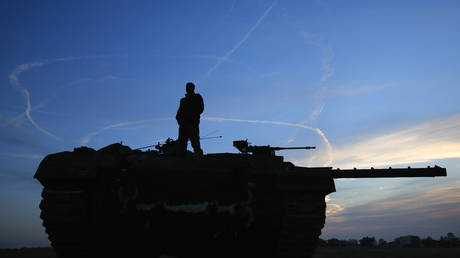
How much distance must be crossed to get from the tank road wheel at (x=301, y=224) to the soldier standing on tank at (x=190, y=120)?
283 cm

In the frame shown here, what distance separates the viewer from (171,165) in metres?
6.18

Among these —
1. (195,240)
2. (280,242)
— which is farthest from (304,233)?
(195,240)

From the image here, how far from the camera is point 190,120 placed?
8.62 m

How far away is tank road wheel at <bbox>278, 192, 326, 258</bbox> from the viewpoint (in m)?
6.46

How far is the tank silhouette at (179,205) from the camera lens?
221 inches

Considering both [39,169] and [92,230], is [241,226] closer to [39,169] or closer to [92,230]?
[92,230]

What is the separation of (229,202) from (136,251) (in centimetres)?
187

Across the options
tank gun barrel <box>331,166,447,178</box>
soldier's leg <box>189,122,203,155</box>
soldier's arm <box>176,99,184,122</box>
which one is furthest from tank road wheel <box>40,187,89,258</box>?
tank gun barrel <box>331,166,447,178</box>

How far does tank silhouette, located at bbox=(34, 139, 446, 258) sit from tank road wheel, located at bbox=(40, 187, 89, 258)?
0.02 meters

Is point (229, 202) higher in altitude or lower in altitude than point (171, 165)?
lower

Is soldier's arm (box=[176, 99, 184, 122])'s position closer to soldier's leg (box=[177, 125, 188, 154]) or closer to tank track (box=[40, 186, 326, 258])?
soldier's leg (box=[177, 125, 188, 154])

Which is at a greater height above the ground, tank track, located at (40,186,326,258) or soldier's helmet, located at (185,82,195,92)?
soldier's helmet, located at (185,82,195,92)

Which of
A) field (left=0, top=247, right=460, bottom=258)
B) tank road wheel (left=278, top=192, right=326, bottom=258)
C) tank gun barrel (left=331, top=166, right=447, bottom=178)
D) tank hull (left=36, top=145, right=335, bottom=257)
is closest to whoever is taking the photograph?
tank hull (left=36, top=145, right=335, bottom=257)

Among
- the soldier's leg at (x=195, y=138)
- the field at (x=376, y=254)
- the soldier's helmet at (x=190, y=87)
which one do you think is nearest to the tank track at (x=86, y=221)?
the soldier's leg at (x=195, y=138)
